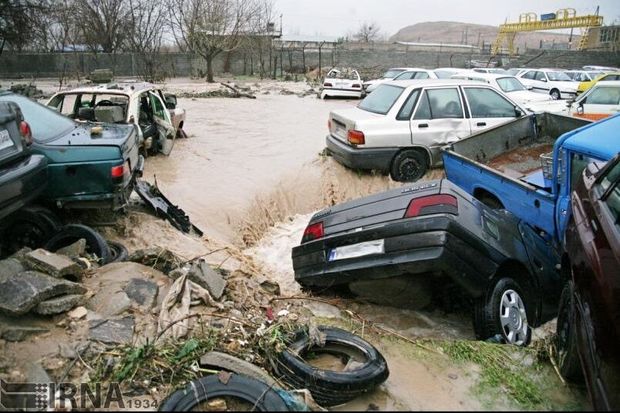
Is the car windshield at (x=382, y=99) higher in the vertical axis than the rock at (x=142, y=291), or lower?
higher

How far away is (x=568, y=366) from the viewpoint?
2.92 metres

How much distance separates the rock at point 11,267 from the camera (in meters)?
3.68

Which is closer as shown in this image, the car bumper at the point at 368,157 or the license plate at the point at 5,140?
the license plate at the point at 5,140

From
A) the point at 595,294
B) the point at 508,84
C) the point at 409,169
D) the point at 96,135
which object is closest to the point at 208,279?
the point at 595,294

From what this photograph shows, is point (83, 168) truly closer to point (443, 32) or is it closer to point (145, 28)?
point (145, 28)

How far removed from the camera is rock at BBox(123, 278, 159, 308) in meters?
3.77

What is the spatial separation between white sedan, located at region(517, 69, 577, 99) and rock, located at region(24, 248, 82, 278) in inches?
848

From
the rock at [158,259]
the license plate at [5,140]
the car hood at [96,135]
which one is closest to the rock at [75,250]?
the rock at [158,259]

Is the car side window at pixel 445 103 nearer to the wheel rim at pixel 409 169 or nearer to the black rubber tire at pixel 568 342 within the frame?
the wheel rim at pixel 409 169

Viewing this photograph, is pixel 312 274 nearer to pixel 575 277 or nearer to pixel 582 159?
Answer: pixel 575 277

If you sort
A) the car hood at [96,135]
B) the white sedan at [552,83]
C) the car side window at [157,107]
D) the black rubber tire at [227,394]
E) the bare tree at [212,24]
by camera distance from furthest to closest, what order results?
the bare tree at [212,24] < the white sedan at [552,83] < the car side window at [157,107] < the car hood at [96,135] < the black rubber tire at [227,394]

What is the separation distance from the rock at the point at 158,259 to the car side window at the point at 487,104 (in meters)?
6.09

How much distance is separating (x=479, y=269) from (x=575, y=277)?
63 cm

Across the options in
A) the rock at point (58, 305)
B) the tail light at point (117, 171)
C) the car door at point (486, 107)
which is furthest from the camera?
the car door at point (486, 107)
